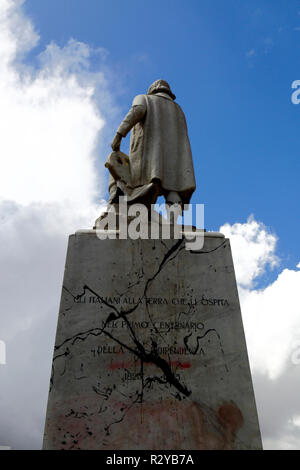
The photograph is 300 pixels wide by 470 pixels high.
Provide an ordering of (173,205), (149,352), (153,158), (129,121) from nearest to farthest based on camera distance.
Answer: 1. (149,352)
2. (173,205)
3. (153,158)
4. (129,121)

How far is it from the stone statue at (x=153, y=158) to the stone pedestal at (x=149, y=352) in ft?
3.79

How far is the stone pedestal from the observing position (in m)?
3.07

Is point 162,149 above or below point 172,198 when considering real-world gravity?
above

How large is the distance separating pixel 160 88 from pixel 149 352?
4.93 metres

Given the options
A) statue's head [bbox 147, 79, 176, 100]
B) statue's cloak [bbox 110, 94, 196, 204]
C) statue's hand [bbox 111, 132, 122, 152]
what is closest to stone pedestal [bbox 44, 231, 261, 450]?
statue's cloak [bbox 110, 94, 196, 204]

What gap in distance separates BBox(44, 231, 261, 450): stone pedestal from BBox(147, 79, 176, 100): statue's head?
11.9 ft

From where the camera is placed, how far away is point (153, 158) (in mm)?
5305

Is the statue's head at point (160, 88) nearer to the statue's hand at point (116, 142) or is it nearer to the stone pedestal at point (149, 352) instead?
the statue's hand at point (116, 142)

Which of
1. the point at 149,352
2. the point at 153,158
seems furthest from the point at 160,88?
the point at 149,352

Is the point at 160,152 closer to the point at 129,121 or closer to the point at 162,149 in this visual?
the point at 162,149
